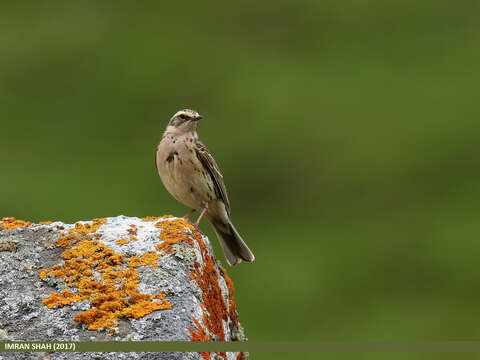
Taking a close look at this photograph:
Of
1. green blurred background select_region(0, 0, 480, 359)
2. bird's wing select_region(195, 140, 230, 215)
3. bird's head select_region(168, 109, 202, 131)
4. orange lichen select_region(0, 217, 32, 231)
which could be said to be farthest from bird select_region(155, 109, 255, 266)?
green blurred background select_region(0, 0, 480, 359)

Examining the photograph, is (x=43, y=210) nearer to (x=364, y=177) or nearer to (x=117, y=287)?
(x=364, y=177)

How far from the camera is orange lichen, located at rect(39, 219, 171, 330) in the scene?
6.16 m

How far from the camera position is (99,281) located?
6477mm

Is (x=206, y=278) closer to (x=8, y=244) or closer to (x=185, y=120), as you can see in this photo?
(x=8, y=244)

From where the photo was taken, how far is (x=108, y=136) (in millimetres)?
30562

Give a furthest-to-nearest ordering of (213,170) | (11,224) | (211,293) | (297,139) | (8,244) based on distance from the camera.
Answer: (297,139)
(213,170)
(11,224)
(211,293)
(8,244)

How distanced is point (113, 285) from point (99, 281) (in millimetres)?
109

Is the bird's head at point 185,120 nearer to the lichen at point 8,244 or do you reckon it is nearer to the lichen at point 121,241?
the lichen at point 121,241

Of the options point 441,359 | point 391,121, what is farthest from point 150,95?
point 441,359

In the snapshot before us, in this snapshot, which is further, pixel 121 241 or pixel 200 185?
pixel 200 185

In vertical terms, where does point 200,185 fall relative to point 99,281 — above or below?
above

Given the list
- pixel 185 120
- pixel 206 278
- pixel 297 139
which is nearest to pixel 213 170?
pixel 185 120

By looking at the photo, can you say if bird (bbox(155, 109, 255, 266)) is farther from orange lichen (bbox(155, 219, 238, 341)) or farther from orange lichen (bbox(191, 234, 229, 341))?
orange lichen (bbox(191, 234, 229, 341))

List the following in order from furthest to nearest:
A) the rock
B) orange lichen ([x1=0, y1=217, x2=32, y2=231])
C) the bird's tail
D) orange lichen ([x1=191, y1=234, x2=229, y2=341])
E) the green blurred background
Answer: the green blurred background
the bird's tail
orange lichen ([x1=0, y1=217, x2=32, y2=231])
orange lichen ([x1=191, y1=234, x2=229, y2=341])
the rock
